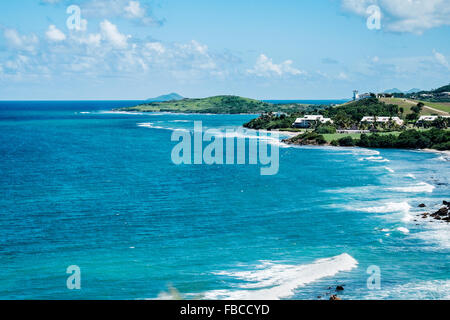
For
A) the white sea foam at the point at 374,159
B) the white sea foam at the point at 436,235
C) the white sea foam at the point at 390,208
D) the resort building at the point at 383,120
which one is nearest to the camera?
the white sea foam at the point at 436,235

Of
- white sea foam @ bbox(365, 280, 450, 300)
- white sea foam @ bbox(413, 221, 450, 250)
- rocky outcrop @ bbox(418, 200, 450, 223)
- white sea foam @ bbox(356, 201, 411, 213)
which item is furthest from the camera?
white sea foam @ bbox(356, 201, 411, 213)

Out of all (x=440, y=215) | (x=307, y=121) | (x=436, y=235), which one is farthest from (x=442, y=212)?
(x=307, y=121)

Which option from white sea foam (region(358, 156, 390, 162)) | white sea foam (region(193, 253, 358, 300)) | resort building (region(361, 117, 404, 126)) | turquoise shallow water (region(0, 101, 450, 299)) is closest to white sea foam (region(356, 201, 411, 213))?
turquoise shallow water (region(0, 101, 450, 299))

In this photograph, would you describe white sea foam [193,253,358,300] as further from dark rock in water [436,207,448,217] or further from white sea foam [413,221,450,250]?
→ dark rock in water [436,207,448,217]

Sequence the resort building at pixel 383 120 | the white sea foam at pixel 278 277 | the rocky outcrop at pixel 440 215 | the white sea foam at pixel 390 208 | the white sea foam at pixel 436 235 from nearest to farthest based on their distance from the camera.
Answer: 1. the white sea foam at pixel 278 277
2. the white sea foam at pixel 436 235
3. the rocky outcrop at pixel 440 215
4. the white sea foam at pixel 390 208
5. the resort building at pixel 383 120

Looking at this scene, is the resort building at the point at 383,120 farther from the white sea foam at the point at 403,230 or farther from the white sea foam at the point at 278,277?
the white sea foam at the point at 278,277

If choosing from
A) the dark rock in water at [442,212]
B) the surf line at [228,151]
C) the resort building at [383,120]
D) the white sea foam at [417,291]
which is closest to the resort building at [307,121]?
the resort building at [383,120]

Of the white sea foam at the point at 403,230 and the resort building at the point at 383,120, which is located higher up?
the resort building at the point at 383,120
